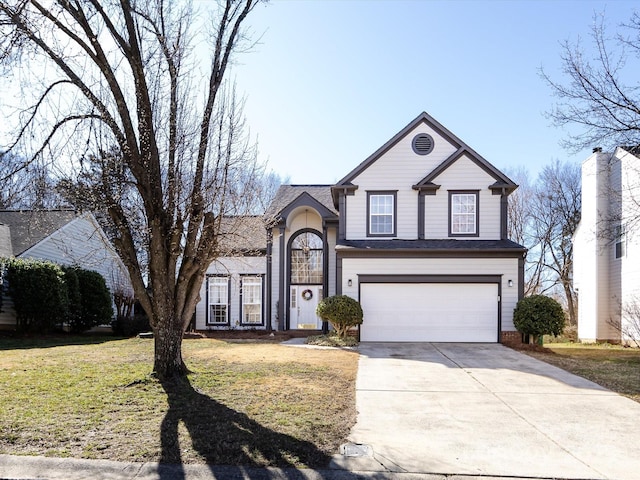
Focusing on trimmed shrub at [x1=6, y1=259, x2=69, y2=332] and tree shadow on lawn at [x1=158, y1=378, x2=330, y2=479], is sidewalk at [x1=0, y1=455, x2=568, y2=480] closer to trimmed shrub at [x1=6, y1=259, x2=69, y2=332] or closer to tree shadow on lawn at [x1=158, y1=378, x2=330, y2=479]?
tree shadow on lawn at [x1=158, y1=378, x2=330, y2=479]

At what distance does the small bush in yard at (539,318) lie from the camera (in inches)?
560

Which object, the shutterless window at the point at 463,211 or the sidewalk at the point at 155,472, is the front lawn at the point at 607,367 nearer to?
the shutterless window at the point at 463,211

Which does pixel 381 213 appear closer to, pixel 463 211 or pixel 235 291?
pixel 463 211

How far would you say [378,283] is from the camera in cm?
1569

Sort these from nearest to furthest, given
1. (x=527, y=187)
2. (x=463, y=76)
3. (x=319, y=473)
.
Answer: (x=319, y=473) → (x=463, y=76) → (x=527, y=187)

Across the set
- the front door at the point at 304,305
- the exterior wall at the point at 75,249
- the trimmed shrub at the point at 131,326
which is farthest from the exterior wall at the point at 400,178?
the trimmed shrub at the point at 131,326

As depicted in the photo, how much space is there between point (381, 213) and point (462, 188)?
278cm

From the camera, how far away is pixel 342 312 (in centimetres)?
1448

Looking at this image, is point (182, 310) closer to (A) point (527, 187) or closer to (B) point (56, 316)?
(B) point (56, 316)

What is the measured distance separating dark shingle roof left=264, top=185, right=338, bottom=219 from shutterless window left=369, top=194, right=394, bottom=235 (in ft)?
7.21

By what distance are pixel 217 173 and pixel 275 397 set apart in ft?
11.9

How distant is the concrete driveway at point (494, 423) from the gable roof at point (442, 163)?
24.8 ft

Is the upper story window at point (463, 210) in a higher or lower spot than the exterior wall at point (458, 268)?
higher

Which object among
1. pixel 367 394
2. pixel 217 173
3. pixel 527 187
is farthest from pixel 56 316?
pixel 527 187
